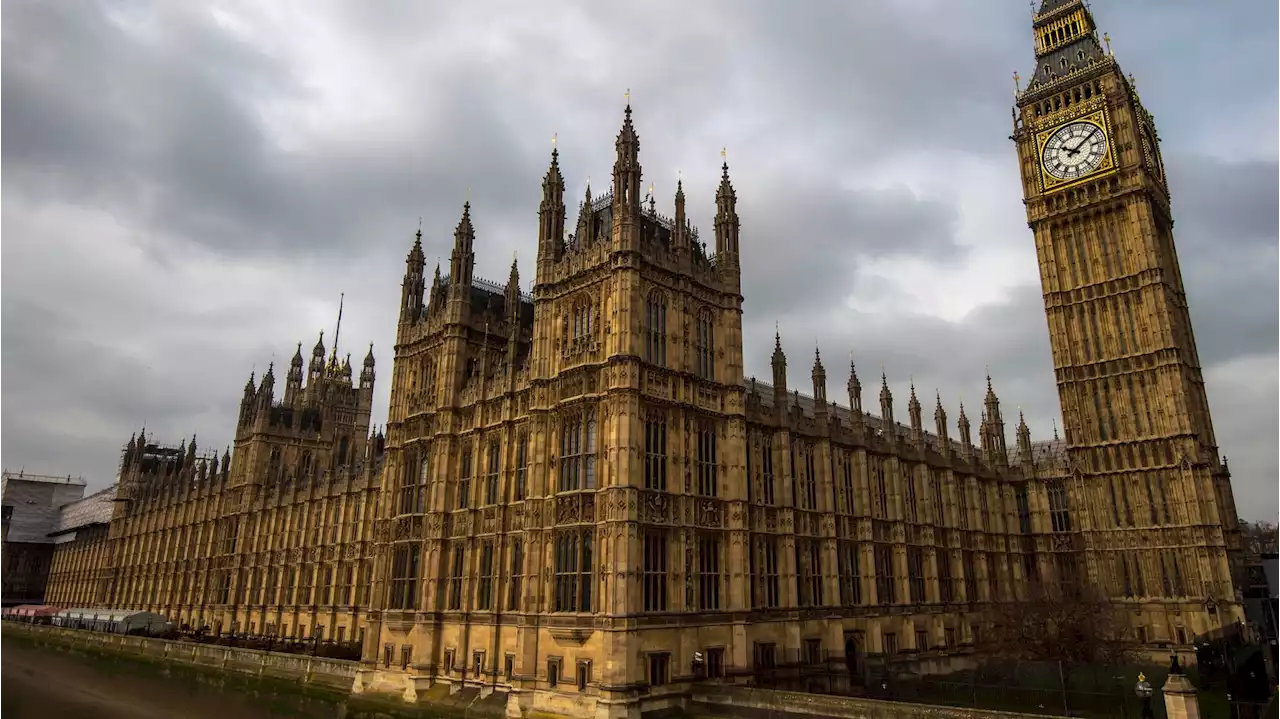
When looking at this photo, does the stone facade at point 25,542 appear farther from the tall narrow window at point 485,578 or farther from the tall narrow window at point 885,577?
the tall narrow window at point 885,577

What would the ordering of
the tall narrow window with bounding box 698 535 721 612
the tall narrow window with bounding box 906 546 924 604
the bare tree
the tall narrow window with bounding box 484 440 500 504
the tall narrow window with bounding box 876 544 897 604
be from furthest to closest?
the tall narrow window with bounding box 906 546 924 604 → the tall narrow window with bounding box 876 544 897 604 → the bare tree → the tall narrow window with bounding box 484 440 500 504 → the tall narrow window with bounding box 698 535 721 612

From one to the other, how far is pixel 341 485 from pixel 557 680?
42.5m

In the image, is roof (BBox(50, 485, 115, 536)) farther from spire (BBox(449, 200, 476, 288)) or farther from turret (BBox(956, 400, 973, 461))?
turret (BBox(956, 400, 973, 461))

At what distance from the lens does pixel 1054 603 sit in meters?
46.8

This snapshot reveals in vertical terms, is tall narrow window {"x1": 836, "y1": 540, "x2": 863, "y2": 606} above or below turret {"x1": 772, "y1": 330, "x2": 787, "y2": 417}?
below

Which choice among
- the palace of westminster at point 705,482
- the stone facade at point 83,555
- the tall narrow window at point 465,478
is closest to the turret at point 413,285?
the palace of westminster at point 705,482

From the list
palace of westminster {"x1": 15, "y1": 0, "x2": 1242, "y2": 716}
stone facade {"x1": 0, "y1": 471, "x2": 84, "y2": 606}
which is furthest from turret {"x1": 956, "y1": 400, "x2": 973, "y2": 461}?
stone facade {"x1": 0, "y1": 471, "x2": 84, "y2": 606}

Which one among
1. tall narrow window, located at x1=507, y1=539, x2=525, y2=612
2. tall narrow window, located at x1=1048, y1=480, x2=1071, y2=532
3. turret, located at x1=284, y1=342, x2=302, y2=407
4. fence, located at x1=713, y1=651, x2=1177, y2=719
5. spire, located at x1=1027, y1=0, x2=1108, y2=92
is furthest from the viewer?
turret, located at x1=284, y1=342, x2=302, y2=407

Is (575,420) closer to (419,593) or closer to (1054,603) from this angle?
(419,593)

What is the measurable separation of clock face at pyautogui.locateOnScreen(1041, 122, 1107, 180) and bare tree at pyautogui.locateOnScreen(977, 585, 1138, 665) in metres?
39.3

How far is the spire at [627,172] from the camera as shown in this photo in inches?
1490

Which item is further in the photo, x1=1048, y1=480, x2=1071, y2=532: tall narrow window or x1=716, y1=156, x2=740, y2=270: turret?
x1=1048, y1=480, x2=1071, y2=532: tall narrow window

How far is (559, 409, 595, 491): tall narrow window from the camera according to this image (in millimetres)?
35906

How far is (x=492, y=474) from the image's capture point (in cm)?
4181
